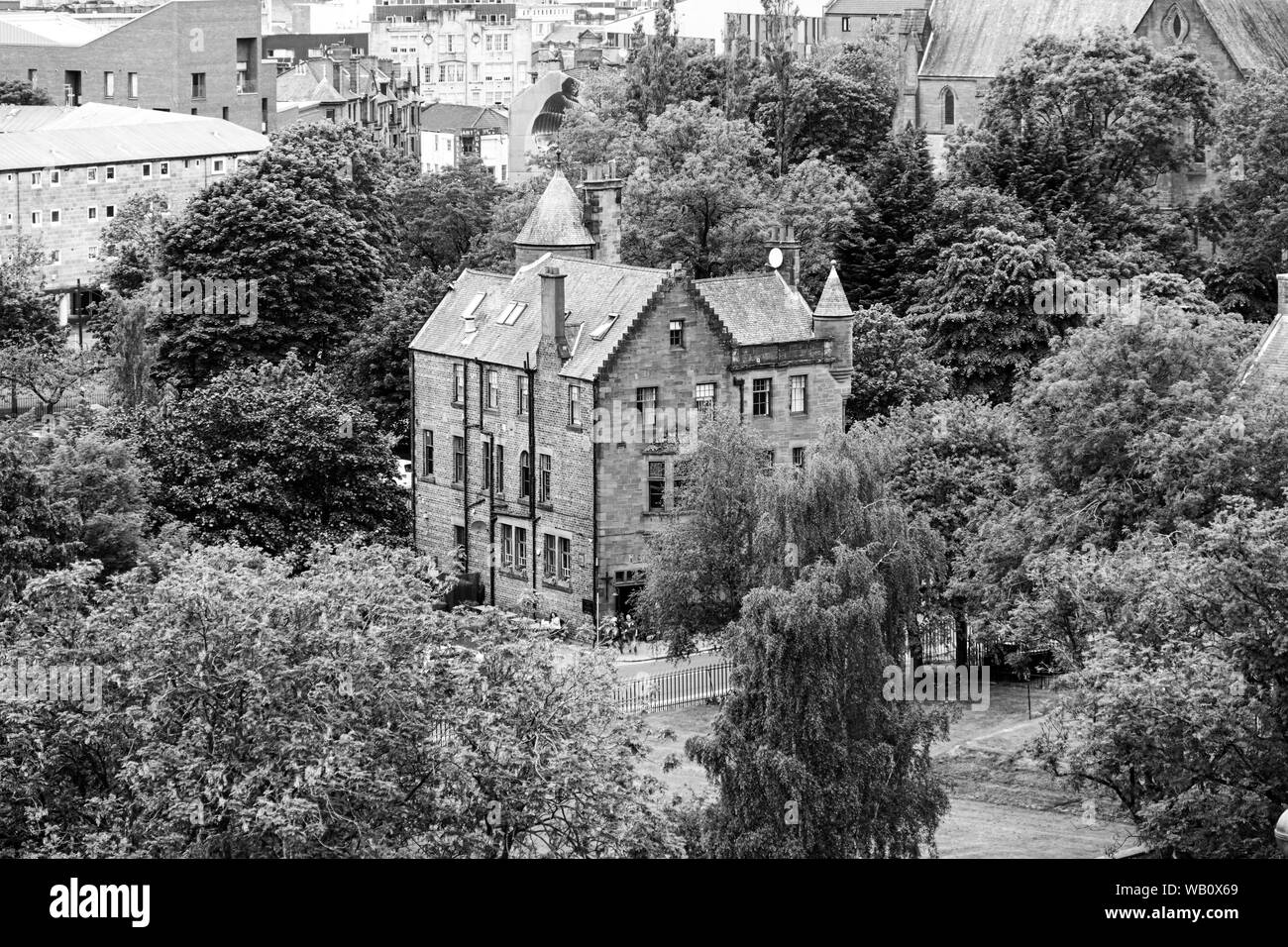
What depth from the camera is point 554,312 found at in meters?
64.2

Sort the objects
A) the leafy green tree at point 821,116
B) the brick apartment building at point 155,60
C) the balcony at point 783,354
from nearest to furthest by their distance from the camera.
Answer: the balcony at point 783,354
the leafy green tree at point 821,116
the brick apartment building at point 155,60

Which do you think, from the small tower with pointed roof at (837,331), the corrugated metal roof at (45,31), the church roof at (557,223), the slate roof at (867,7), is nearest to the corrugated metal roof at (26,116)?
the corrugated metal roof at (45,31)

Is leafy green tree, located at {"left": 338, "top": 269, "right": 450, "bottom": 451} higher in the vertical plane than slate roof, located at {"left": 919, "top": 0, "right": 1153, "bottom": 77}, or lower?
lower

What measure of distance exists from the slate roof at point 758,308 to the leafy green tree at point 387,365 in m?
16.5

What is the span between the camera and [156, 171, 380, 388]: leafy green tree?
285 feet

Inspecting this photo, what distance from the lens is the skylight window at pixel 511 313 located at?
67375 mm

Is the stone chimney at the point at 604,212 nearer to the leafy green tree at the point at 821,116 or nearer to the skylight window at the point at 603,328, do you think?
the skylight window at the point at 603,328

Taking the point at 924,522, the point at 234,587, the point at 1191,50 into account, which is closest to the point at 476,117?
the point at 1191,50

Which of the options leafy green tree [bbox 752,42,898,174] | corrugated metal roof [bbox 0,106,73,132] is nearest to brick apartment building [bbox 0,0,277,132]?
corrugated metal roof [bbox 0,106,73,132]

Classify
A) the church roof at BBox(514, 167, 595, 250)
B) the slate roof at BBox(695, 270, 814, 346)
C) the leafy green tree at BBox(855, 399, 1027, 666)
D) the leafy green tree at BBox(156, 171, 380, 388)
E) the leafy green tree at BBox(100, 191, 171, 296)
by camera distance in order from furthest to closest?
1. the leafy green tree at BBox(100, 191, 171, 296)
2. the leafy green tree at BBox(156, 171, 380, 388)
3. the church roof at BBox(514, 167, 595, 250)
4. the slate roof at BBox(695, 270, 814, 346)
5. the leafy green tree at BBox(855, 399, 1027, 666)

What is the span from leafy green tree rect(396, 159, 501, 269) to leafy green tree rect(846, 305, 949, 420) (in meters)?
33.9

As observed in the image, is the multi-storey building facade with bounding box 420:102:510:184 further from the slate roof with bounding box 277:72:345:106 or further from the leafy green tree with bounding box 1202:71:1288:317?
the leafy green tree with bounding box 1202:71:1288:317
